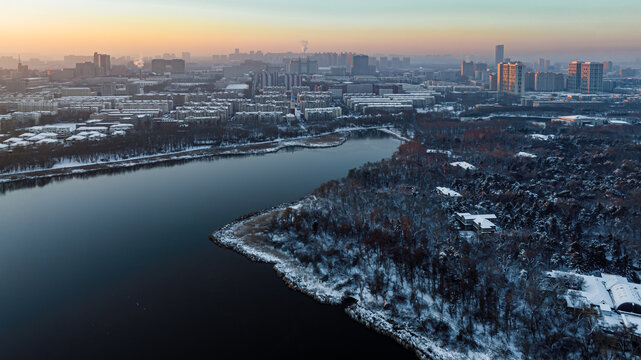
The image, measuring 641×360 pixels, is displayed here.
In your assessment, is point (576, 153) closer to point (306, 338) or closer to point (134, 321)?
point (306, 338)

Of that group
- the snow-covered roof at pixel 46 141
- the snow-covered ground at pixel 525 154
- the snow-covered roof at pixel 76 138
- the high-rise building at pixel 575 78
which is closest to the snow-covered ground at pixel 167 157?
the snow-covered roof at pixel 46 141

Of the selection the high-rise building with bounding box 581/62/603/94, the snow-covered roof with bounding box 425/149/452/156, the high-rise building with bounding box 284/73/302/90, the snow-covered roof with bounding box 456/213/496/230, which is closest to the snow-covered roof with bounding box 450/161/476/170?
the snow-covered roof with bounding box 425/149/452/156

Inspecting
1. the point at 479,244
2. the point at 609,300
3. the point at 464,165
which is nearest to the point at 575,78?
the point at 464,165

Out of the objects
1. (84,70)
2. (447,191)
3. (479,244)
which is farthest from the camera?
(84,70)

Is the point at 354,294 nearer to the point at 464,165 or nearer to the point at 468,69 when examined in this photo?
the point at 464,165

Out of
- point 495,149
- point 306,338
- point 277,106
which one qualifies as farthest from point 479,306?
point 277,106
